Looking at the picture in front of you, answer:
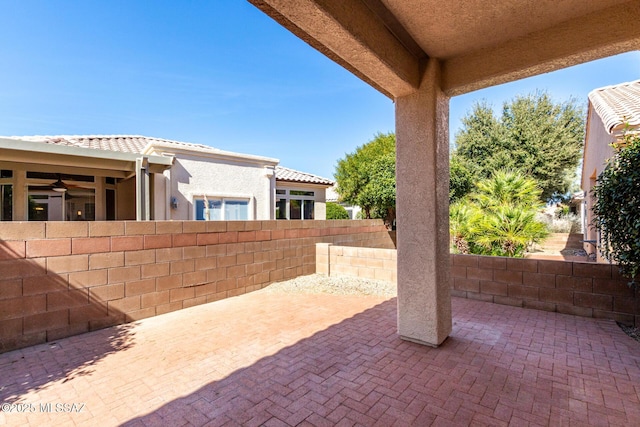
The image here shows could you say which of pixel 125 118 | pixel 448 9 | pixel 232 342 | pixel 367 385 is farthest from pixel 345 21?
pixel 125 118

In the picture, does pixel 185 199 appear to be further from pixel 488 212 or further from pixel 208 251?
pixel 488 212

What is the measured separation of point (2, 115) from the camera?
10133 millimetres

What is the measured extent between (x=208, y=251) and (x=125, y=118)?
1381cm

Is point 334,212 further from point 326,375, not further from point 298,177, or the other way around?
point 326,375

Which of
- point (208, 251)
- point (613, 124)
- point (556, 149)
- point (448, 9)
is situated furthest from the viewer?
point (556, 149)

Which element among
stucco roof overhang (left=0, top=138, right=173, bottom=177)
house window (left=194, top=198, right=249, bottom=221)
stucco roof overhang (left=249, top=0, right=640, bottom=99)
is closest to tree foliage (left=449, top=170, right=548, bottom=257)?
stucco roof overhang (left=249, top=0, right=640, bottom=99)

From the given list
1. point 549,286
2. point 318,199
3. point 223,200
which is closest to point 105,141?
point 223,200

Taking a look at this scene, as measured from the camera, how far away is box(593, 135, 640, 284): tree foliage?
13.4 feet

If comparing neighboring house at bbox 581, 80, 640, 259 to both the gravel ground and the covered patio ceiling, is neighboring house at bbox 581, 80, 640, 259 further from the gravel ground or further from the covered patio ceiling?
the gravel ground

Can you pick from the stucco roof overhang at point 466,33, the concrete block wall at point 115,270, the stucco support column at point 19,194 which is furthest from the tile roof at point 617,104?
the stucco support column at point 19,194

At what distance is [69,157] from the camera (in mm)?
8250

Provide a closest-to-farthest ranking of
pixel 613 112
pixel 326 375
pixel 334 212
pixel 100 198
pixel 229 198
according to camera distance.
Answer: pixel 326 375
pixel 613 112
pixel 100 198
pixel 229 198
pixel 334 212

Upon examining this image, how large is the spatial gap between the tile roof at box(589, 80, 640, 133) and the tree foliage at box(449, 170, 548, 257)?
7.67 ft

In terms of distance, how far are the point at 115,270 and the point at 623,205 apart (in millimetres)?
7868
